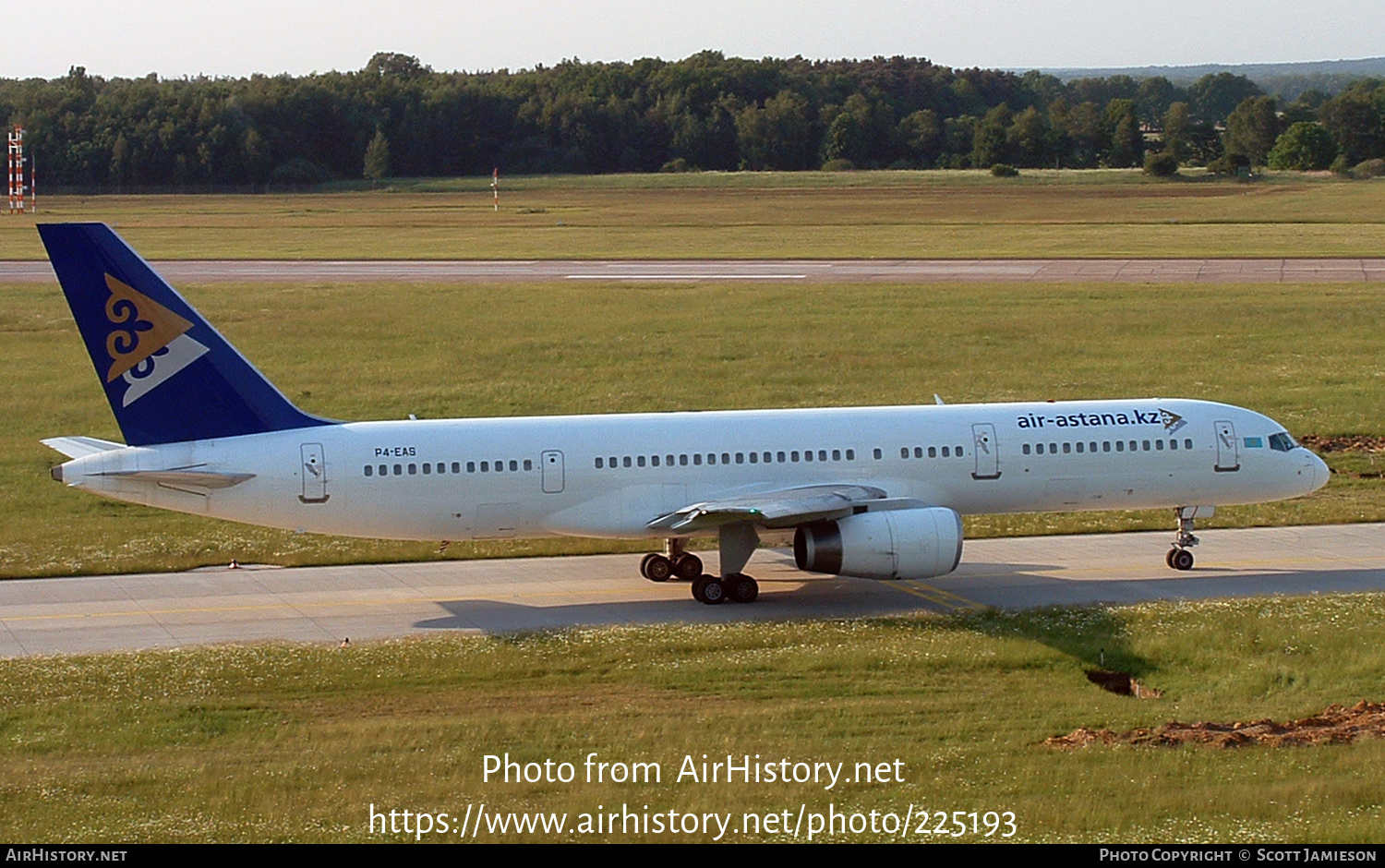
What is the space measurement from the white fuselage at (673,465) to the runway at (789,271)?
156 feet

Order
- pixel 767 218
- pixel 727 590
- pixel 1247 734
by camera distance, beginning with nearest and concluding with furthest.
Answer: pixel 1247 734 < pixel 727 590 < pixel 767 218

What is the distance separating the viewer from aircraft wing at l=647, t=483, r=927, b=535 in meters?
32.9

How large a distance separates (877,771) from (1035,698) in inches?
186

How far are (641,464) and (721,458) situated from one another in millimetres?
1793

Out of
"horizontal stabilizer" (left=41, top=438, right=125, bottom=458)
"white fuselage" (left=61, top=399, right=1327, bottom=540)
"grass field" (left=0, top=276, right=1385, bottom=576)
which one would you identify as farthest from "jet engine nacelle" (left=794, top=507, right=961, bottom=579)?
"horizontal stabilizer" (left=41, top=438, right=125, bottom=458)

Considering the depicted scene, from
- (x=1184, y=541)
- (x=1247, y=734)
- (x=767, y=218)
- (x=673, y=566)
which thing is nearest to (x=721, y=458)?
(x=673, y=566)

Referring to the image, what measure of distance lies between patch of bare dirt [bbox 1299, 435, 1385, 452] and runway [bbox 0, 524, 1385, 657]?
11.3 meters

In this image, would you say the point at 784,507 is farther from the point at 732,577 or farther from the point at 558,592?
the point at 558,592

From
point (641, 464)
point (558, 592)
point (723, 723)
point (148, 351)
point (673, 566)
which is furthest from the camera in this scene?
point (673, 566)

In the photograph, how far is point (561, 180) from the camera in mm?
180375

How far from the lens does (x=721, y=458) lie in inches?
1372

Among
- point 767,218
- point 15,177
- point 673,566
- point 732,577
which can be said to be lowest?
point 673,566

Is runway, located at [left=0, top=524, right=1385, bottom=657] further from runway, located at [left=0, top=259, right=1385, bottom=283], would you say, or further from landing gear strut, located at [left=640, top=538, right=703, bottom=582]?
runway, located at [left=0, top=259, right=1385, bottom=283]
